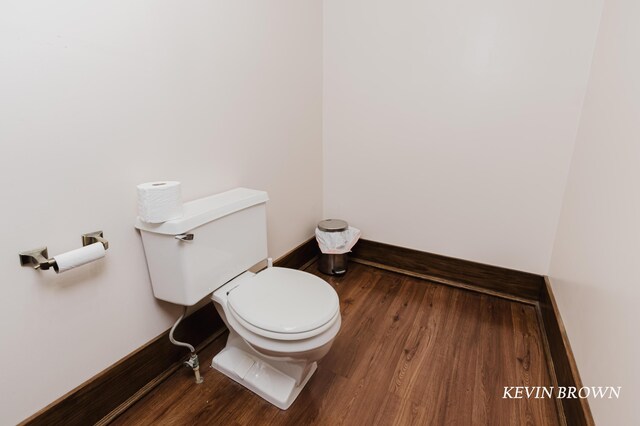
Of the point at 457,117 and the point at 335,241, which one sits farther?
the point at 335,241

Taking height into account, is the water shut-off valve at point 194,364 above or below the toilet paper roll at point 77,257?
below

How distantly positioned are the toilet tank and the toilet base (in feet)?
1.17

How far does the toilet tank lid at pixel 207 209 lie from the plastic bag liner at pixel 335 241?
774mm

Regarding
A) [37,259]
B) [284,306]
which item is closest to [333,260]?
[284,306]

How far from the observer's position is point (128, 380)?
1.30 metres

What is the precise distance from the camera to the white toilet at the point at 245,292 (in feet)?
3.84

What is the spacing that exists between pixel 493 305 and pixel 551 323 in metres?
0.36

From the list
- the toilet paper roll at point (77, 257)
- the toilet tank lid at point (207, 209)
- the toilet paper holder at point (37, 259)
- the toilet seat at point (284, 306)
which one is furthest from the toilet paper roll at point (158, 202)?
the toilet seat at point (284, 306)

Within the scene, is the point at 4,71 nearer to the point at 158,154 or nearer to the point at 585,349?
the point at 158,154

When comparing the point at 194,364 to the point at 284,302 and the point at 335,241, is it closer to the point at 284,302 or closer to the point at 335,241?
the point at 284,302

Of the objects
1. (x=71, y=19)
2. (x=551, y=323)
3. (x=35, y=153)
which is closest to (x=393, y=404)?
(x=551, y=323)

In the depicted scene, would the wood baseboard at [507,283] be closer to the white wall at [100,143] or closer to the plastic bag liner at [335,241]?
the plastic bag liner at [335,241]

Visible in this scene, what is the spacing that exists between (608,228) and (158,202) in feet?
5.19

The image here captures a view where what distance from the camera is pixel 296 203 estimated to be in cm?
221
